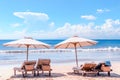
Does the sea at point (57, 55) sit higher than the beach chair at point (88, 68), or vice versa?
the sea at point (57, 55)

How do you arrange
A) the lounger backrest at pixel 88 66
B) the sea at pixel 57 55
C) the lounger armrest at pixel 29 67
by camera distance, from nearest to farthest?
the lounger armrest at pixel 29 67, the lounger backrest at pixel 88 66, the sea at pixel 57 55

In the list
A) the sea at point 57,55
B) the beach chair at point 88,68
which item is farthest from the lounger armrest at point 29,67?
the sea at point 57,55

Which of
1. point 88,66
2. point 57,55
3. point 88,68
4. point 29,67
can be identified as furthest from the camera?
point 57,55

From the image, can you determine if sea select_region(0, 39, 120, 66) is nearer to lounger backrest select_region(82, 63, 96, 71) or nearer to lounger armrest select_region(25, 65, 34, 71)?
lounger backrest select_region(82, 63, 96, 71)

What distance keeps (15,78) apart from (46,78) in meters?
1.42

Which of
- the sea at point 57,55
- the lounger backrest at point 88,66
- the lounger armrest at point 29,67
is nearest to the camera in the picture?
the lounger armrest at point 29,67

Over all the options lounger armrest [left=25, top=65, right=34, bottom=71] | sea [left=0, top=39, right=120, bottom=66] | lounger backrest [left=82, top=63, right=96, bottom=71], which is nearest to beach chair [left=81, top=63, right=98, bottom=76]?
lounger backrest [left=82, top=63, right=96, bottom=71]

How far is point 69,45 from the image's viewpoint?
1348 centimetres

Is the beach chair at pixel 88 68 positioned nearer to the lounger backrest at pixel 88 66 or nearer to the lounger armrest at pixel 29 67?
the lounger backrest at pixel 88 66

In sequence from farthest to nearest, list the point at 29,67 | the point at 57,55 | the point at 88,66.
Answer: the point at 57,55 → the point at 88,66 → the point at 29,67

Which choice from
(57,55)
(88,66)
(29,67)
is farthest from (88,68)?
(57,55)

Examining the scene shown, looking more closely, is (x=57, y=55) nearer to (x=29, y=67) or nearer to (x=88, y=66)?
(x=88, y=66)

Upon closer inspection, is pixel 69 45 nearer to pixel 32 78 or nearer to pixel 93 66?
pixel 93 66

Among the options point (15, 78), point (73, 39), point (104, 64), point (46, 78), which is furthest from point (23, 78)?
point (104, 64)
